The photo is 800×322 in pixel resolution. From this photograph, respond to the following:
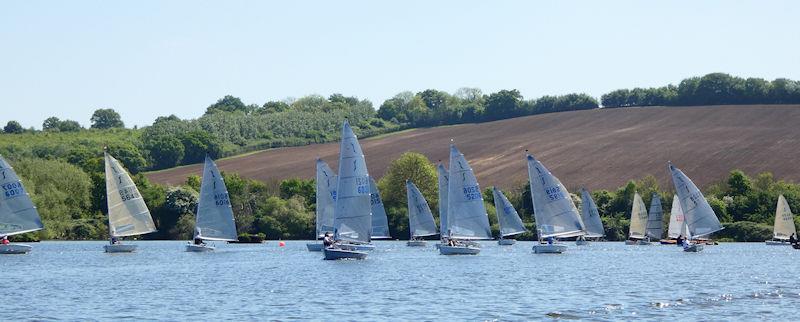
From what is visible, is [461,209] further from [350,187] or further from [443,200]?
[350,187]

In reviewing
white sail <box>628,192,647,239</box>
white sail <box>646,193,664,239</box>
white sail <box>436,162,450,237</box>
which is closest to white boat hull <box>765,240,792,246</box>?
white sail <box>646,193,664,239</box>

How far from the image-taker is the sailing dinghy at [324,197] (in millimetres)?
91562

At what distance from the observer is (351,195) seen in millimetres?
72750

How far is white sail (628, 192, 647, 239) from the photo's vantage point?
113m

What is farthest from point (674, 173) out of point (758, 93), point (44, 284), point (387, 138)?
point (387, 138)

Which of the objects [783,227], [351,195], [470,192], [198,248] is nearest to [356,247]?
[351,195]

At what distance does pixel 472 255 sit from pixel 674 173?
61.8 feet

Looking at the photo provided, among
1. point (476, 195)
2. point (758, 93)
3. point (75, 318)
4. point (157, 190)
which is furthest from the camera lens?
point (758, 93)

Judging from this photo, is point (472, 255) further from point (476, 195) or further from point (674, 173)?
point (674, 173)

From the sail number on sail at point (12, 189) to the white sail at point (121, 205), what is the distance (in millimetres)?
7576

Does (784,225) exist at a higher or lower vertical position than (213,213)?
lower

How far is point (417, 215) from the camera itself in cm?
10288

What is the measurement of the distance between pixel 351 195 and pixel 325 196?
19498mm

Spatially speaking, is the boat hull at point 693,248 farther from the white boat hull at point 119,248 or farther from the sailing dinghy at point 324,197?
the white boat hull at point 119,248
